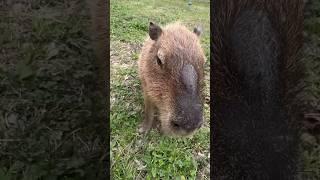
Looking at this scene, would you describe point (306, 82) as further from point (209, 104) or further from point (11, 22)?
point (11, 22)

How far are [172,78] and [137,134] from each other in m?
0.25

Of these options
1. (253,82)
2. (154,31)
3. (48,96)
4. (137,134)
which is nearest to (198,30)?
(154,31)

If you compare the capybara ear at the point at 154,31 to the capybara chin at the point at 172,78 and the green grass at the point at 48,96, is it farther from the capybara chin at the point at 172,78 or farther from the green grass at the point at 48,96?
the green grass at the point at 48,96

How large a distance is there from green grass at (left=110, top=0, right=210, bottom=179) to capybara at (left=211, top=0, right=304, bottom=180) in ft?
0.34

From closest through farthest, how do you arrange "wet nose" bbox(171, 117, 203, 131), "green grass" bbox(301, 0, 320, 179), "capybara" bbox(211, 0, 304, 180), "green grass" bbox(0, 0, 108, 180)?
1. "wet nose" bbox(171, 117, 203, 131)
2. "capybara" bbox(211, 0, 304, 180)
3. "green grass" bbox(0, 0, 108, 180)
4. "green grass" bbox(301, 0, 320, 179)

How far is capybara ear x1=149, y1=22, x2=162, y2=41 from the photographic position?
2.89m

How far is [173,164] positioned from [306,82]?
66 centimetres

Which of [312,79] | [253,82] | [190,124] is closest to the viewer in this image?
[190,124]

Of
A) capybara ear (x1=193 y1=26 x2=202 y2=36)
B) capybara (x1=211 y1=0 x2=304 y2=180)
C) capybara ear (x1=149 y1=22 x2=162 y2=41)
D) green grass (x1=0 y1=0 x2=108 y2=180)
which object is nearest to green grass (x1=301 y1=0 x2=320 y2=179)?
capybara (x1=211 y1=0 x2=304 y2=180)

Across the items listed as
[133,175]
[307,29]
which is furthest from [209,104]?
[307,29]

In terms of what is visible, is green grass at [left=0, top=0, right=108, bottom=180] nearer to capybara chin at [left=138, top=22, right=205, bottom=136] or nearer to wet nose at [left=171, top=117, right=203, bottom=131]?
capybara chin at [left=138, top=22, right=205, bottom=136]

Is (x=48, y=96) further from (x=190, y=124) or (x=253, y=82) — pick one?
(x=253, y=82)

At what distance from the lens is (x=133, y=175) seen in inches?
115

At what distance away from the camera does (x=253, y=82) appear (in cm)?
296
